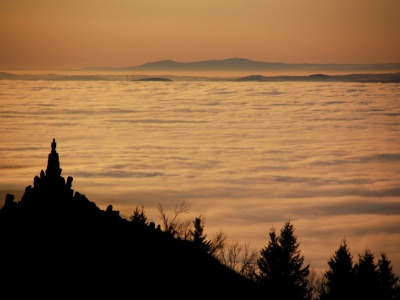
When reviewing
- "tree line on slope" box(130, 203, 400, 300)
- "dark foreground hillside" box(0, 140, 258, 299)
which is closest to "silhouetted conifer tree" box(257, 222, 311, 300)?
"tree line on slope" box(130, 203, 400, 300)

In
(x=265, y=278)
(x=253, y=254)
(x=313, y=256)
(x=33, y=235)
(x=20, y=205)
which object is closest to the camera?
(x=33, y=235)

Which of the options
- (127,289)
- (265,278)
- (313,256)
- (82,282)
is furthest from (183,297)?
(313,256)

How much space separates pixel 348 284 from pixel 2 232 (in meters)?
44.7

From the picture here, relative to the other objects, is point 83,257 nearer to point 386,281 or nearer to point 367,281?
point 367,281

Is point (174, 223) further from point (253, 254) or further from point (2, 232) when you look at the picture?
point (2, 232)

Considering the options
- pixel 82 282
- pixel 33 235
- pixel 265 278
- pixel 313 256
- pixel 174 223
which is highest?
pixel 313 256

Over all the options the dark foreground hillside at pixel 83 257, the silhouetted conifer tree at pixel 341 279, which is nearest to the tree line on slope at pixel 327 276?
the silhouetted conifer tree at pixel 341 279

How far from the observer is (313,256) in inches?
7234

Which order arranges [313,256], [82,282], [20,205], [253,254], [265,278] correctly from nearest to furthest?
[82,282], [20,205], [265,278], [253,254], [313,256]

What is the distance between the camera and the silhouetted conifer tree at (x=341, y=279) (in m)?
61.7

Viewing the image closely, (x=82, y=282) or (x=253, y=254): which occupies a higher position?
(x=253, y=254)

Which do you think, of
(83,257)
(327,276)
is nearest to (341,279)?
(327,276)

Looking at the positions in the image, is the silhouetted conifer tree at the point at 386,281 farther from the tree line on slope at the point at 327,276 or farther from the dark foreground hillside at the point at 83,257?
the dark foreground hillside at the point at 83,257

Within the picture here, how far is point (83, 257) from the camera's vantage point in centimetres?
2589
